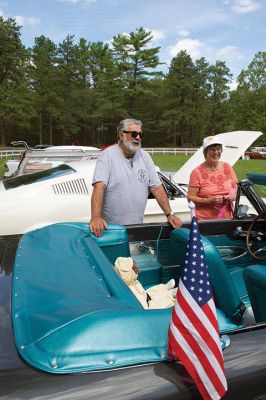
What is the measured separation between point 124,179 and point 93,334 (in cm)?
202

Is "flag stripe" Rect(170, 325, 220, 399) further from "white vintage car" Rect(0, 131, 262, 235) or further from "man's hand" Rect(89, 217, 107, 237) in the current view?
"white vintage car" Rect(0, 131, 262, 235)

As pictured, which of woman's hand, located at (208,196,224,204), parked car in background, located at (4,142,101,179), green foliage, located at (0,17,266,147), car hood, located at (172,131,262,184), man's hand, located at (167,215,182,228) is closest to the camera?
man's hand, located at (167,215,182,228)

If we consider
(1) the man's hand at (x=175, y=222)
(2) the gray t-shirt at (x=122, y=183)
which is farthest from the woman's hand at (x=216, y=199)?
(1) the man's hand at (x=175, y=222)

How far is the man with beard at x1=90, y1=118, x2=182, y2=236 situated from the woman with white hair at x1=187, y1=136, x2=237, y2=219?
69cm

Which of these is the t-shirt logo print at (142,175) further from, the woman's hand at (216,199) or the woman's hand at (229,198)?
the woman's hand at (229,198)

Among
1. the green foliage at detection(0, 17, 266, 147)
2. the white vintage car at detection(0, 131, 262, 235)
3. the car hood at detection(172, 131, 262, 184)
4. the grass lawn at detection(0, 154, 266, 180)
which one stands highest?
the green foliage at detection(0, 17, 266, 147)

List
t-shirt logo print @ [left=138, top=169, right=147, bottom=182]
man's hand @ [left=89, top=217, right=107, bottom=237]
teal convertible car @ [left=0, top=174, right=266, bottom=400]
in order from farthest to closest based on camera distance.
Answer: t-shirt logo print @ [left=138, top=169, right=147, bottom=182], man's hand @ [left=89, top=217, right=107, bottom=237], teal convertible car @ [left=0, top=174, right=266, bottom=400]

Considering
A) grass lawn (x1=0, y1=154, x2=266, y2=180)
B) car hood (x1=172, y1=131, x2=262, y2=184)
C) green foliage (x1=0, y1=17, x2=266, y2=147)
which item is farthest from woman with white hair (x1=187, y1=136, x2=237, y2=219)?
green foliage (x1=0, y1=17, x2=266, y2=147)

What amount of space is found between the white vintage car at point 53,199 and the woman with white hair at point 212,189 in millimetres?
924

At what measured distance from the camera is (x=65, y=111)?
181 ft

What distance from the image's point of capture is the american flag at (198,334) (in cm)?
131

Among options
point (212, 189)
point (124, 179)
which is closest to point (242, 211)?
point (212, 189)

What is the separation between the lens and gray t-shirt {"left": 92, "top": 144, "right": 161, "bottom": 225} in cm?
329

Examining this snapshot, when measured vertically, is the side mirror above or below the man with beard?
below
